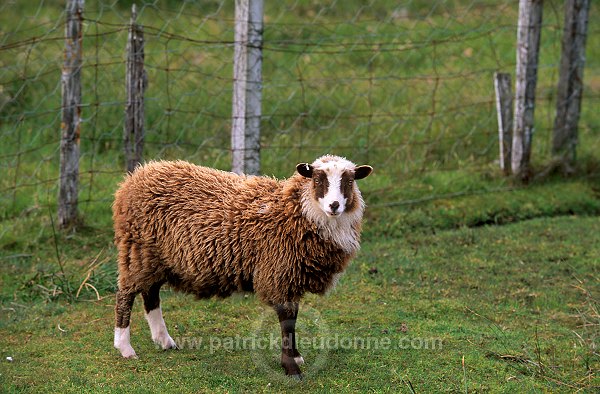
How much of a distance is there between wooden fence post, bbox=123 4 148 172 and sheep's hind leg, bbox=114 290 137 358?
2085 mm

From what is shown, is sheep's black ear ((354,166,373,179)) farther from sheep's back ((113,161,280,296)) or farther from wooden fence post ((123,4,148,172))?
wooden fence post ((123,4,148,172))

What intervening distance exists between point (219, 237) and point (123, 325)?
0.91 metres

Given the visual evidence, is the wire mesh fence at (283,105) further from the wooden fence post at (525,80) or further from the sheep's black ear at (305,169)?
the sheep's black ear at (305,169)

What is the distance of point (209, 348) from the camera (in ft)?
19.4

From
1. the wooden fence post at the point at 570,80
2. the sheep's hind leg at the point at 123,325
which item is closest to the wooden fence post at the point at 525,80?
the wooden fence post at the point at 570,80

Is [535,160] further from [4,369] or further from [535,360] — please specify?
[4,369]

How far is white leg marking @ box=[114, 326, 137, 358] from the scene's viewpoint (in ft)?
18.8

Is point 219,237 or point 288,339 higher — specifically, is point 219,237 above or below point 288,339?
above

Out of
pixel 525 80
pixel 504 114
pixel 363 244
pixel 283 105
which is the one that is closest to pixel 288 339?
pixel 363 244

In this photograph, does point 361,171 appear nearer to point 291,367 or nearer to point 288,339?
point 288,339

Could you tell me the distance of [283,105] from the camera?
421 inches

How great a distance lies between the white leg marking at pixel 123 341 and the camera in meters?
5.73

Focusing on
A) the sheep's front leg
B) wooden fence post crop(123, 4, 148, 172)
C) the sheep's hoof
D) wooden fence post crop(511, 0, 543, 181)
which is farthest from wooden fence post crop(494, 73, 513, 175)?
the sheep's hoof

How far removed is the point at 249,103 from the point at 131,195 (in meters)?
2.13
